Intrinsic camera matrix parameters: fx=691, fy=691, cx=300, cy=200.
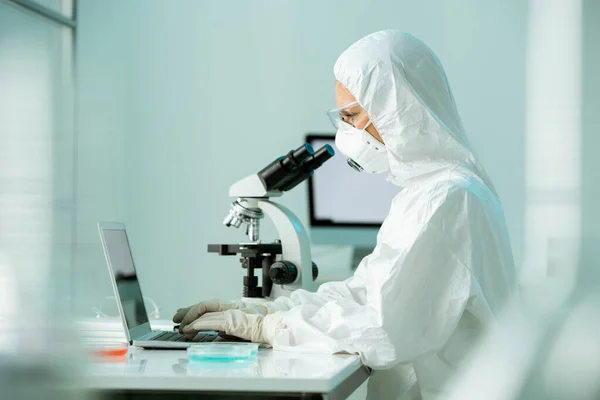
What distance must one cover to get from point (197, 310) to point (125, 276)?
0.19 meters

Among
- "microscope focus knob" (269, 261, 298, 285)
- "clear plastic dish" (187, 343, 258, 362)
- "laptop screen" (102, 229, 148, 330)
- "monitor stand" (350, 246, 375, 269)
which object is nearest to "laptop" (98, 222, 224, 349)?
"laptop screen" (102, 229, 148, 330)

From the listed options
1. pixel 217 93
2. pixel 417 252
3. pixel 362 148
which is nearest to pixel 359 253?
pixel 217 93

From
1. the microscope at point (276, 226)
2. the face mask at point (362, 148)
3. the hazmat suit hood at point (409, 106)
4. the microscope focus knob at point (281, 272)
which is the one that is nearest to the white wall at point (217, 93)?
the microscope at point (276, 226)

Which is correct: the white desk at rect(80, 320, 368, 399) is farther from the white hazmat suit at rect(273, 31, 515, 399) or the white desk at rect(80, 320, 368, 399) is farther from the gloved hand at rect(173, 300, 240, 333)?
the gloved hand at rect(173, 300, 240, 333)

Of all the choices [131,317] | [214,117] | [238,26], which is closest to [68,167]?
[214,117]

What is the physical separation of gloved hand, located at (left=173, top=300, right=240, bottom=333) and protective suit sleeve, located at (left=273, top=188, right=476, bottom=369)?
321 millimetres

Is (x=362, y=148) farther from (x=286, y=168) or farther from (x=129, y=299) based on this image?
(x=129, y=299)

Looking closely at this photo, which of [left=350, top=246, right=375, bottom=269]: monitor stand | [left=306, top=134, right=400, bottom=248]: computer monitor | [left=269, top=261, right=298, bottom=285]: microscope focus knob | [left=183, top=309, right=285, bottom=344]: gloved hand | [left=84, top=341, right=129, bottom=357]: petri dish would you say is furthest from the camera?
[left=350, top=246, right=375, bottom=269]: monitor stand

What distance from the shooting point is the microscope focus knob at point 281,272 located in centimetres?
204

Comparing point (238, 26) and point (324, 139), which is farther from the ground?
point (238, 26)

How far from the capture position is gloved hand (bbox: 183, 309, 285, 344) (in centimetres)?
142

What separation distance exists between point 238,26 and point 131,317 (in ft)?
8.02

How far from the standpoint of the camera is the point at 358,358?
1244mm

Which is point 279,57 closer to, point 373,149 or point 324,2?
point 324,2
